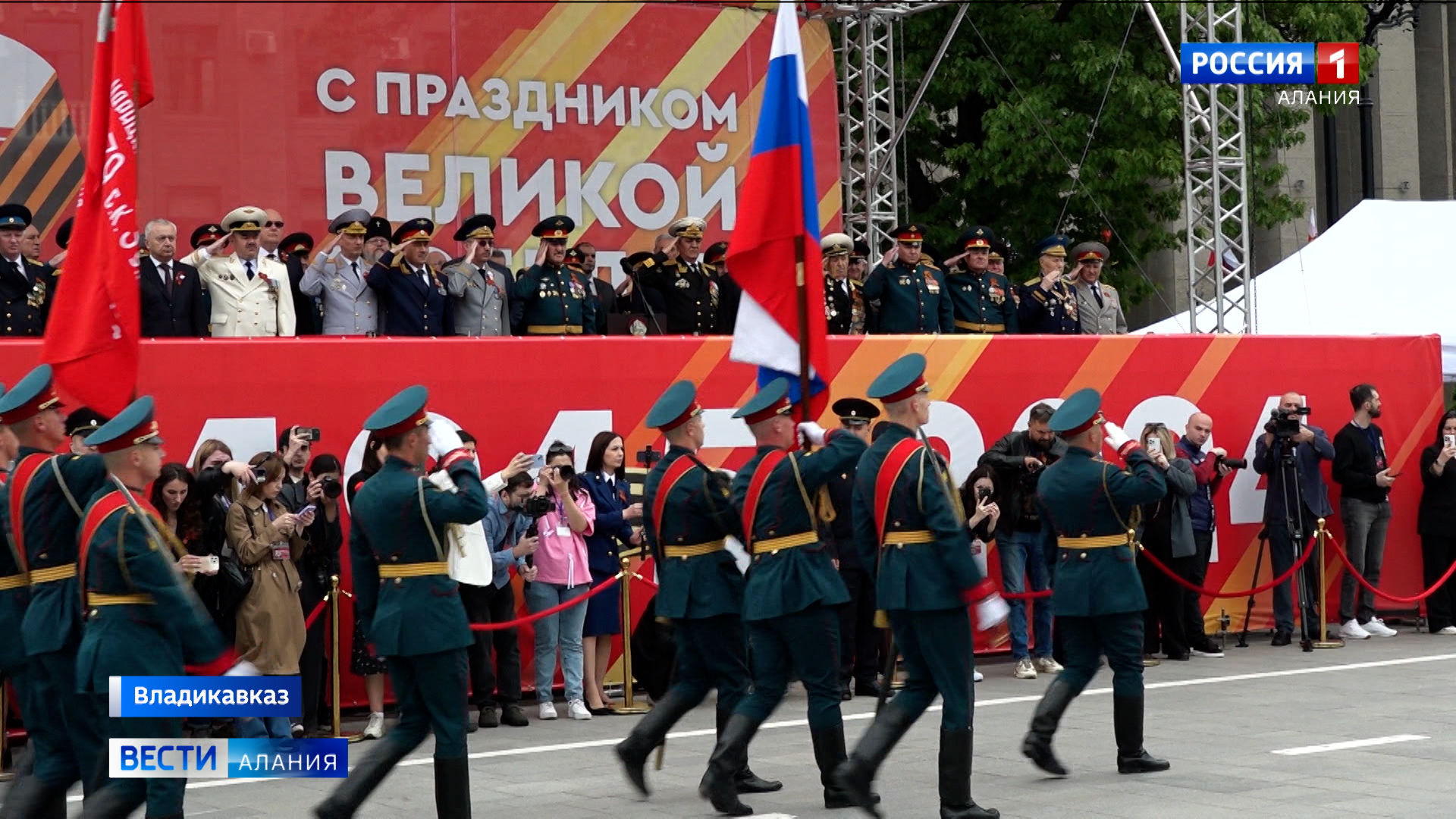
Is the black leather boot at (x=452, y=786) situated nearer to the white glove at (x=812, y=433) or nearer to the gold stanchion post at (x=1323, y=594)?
the white glove at (x=812, y=433)

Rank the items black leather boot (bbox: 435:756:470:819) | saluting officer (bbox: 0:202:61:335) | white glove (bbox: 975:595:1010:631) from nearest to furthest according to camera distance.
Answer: black leather boot (bbox: 435:756:470:819), white glove (bbox: 975:595:1010:631), saluting officer (bbox: 0:202:61:335)

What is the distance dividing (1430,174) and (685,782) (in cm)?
3041

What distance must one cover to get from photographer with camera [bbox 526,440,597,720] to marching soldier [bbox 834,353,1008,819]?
13.0 feet

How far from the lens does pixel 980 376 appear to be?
1465cm

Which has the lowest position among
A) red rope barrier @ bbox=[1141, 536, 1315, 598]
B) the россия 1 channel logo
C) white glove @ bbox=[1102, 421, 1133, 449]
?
red rope barrier @ bbox=[1141, 536, 1315, 598]

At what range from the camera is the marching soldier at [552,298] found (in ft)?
46.0

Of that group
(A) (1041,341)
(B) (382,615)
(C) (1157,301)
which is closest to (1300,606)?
(A) (1041,341)

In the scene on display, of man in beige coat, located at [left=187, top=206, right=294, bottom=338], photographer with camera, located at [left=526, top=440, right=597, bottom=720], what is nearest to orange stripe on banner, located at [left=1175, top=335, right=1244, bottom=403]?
photographer with camera, located at [left=526, top=440, right=597, bottom=720]

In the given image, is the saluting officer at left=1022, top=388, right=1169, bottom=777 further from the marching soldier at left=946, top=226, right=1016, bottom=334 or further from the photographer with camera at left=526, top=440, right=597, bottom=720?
the marching soldier at left=946, top=226, right=1016, bottom=334

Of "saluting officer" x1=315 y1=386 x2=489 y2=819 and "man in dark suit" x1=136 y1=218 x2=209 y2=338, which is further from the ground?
"man in dark suit" x1=136 y1=218 x2=209 y2=338

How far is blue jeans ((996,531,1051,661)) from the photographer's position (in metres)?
14.1

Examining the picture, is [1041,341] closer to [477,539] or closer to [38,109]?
[477,539]

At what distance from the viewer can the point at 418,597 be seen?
8125mm

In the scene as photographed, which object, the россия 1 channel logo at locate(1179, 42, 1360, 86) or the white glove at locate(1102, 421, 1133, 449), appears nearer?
the white glove at locate(1102, 421, 1133, 449)
